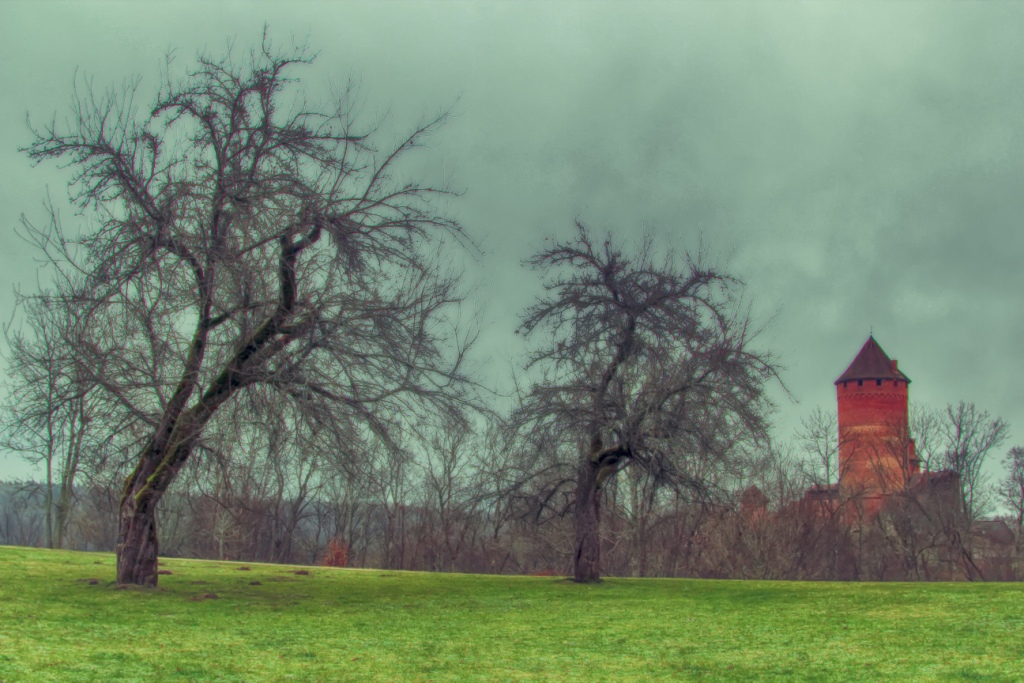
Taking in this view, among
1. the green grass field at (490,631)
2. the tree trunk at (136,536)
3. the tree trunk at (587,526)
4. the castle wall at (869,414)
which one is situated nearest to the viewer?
the green grass field at (490,631)

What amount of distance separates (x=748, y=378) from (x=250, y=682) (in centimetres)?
1306

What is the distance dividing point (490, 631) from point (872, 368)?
7266 cm

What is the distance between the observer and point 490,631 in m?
13.3

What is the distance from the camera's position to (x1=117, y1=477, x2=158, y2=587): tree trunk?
624 inches

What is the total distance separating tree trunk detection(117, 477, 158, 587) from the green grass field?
482 mm

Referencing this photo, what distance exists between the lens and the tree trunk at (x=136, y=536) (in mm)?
15859

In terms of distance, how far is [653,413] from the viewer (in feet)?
64.0

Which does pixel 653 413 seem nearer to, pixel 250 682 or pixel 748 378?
pixel 748 378

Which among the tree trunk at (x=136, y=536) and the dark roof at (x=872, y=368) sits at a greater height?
the dark roof at (x=872, y=368)

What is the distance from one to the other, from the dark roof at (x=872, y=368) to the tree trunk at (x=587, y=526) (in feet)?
207

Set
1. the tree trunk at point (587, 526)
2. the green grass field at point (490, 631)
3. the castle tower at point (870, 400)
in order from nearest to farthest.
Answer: the green grass field at point (490, 631)
the tree trunk at point (587, 526)
the castle tower at point (870, 400)

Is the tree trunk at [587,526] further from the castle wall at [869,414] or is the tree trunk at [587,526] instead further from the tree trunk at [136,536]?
the castle wall at [869,414]

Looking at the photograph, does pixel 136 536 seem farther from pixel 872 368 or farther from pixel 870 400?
pixel 872 368

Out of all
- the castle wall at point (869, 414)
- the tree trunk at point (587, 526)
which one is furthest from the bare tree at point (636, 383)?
the castle wall at point (869, 414)
